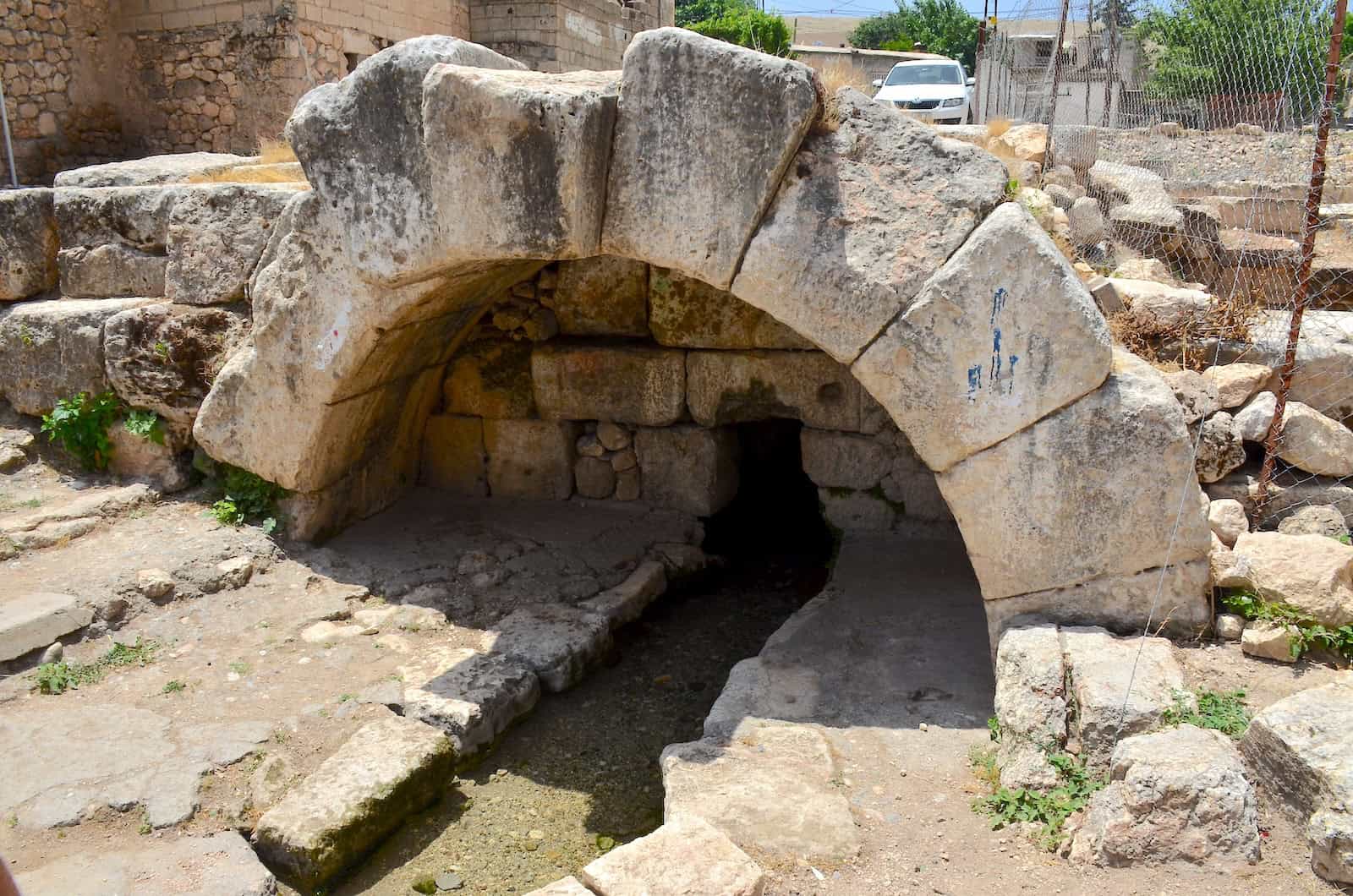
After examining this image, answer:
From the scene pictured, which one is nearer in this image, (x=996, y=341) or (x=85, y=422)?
(x=996, y=341)

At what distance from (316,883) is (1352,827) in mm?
3030

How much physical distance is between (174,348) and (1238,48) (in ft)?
19.9

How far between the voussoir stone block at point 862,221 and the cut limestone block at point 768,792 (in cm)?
146

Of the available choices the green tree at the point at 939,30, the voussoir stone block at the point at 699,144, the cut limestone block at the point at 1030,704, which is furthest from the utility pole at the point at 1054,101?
the green tree at the point at 939,30

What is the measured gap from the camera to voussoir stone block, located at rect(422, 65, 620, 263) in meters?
3.81

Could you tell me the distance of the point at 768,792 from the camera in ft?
10.7

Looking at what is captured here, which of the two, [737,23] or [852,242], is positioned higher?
[737,23]

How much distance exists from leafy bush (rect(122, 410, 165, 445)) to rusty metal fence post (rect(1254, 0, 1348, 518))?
5.18 metres

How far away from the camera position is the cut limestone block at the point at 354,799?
3258mm

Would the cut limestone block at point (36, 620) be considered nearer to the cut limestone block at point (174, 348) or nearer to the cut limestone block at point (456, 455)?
the cut limestone block at point (174, 348)

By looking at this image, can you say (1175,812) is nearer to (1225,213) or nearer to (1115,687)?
(1115,687)

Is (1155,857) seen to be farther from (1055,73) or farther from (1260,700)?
(1055,73)

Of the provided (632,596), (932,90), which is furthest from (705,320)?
(932,90)

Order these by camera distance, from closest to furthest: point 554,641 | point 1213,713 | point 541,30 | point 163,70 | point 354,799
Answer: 1. point 1213,713
2. point 354,799
3. point 554,641
4. point 163,70
5. point 541,30
